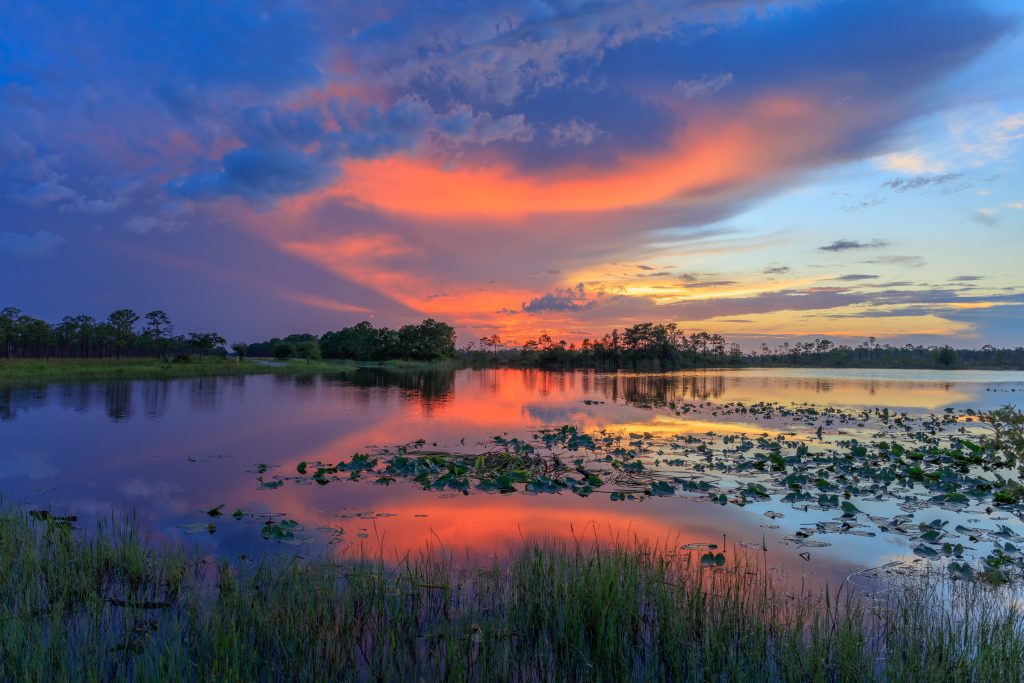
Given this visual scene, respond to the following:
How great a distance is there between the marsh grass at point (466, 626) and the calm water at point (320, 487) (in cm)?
171

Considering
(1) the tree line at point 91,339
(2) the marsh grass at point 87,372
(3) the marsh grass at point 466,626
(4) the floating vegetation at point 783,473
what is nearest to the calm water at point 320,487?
(4) the floating vegetation at point 783,473

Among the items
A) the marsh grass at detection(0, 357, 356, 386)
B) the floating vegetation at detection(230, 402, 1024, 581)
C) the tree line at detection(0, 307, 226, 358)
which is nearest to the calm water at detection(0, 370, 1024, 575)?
the floating vegetation at detection(230, 402, 1024, 581)

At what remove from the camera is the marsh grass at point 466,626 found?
4324 millimetres

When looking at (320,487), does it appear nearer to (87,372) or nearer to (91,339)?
(87,372)

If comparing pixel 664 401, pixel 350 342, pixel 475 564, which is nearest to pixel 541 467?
pixel 475 564

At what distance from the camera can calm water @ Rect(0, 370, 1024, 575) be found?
27.6 feet

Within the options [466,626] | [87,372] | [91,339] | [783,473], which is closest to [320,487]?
[466,626]

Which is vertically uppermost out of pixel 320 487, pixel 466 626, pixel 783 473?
pixel 466 626

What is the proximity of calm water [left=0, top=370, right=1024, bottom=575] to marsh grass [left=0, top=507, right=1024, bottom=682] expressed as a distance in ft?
5.62

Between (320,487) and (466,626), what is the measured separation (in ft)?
25.7

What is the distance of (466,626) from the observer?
5.09 metres

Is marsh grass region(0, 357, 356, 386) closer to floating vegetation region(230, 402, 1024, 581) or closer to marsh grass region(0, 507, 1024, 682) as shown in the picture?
floating vegetation region(230, 402, 1024, 581)

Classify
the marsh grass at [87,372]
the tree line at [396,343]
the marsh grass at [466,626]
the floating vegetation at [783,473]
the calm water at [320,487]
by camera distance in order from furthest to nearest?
the tree line at [396,343], the marsh grass at [87,372], the floating vegetation at [783,473], the calm water at [320,487], the marsh grass at [466,626]

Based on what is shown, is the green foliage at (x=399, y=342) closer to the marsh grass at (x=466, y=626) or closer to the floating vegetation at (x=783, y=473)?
the floating vegetation at (x=783, y=473)
